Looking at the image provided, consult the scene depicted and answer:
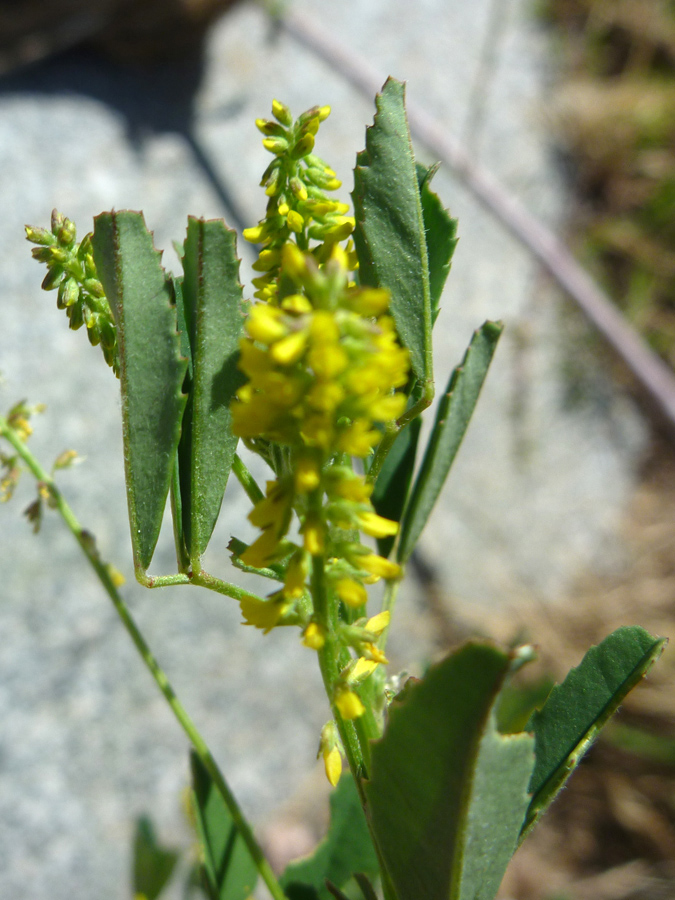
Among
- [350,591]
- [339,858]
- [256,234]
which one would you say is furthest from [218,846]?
[256,234]

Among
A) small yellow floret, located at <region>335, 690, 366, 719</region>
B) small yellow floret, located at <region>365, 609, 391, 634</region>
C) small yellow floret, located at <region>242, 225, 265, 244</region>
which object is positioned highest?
small yellow floret, located at <region>242, 225, 265, 244</region>

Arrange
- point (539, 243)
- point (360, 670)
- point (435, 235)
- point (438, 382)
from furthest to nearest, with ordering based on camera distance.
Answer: point (539, 243) → point (438, 382) → point (435, 235) → point (360, 670)

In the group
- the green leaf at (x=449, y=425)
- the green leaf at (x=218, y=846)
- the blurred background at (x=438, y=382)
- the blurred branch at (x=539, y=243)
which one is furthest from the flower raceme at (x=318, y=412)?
the blurred branch at (x=539, y=243)

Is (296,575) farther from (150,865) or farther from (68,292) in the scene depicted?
(150,865)

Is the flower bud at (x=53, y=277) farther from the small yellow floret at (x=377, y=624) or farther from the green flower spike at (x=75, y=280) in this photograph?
the small yellow floret at (x=377, y=624)

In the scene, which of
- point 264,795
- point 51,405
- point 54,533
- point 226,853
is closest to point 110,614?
point 54,533

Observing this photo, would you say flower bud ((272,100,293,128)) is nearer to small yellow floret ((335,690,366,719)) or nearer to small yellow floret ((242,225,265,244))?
small yellow floret ((242,225,265,244))

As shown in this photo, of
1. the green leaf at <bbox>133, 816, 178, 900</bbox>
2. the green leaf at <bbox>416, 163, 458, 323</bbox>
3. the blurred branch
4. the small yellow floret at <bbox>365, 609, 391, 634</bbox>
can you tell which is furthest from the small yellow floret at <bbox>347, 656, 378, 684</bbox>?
the blurred branch

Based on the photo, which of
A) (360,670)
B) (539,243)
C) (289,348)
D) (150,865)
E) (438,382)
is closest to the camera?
(289,348)
